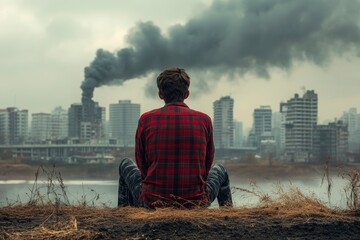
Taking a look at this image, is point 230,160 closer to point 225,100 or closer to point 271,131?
point 225,100

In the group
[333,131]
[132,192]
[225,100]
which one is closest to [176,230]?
[132,192]

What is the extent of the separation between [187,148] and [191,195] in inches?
12.9

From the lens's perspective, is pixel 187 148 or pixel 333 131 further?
pixel 333 131

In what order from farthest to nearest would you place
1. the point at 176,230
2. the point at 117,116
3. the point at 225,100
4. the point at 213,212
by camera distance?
the point at 117,116 → the point at 225,100 → the point at 213,212 → the point at 176,230

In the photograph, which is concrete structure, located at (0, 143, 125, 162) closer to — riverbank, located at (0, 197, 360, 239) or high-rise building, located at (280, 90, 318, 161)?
high-rise building, located at (280, 90, 318, 161)

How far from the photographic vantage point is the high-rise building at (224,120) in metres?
114

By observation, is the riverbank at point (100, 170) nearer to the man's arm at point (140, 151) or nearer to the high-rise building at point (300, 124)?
the high-rise building at point (300, 124)

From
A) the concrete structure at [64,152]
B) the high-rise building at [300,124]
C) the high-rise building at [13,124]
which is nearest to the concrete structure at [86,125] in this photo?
the concrete structure at [64,152]

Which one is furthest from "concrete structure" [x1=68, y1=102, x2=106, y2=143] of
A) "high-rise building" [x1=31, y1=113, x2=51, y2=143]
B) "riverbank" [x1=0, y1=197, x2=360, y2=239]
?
"riverbank" [x1=0, y1=197, x2=360, y2=239]

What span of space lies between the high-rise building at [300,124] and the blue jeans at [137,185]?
88743mm

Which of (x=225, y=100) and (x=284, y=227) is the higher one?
(x=225, y=100)

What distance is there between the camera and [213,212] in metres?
3.92

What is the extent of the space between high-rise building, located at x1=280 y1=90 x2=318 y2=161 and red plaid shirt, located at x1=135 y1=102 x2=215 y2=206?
89.3m

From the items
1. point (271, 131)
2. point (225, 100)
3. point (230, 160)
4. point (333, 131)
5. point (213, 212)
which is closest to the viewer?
point (213, 212)
